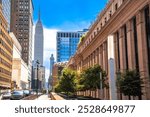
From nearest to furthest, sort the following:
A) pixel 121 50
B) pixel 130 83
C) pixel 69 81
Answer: pixel 130 83, pixel 121 50, pixel 69 81

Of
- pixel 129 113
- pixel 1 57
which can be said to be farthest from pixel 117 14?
pixel 1 57

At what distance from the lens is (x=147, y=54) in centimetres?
3111

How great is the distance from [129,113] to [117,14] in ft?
117

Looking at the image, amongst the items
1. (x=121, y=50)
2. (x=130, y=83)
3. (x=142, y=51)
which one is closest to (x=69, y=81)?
(x=121, y=50)

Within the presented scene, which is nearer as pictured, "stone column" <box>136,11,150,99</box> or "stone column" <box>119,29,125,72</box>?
"stone column" <box>136,11,150,99</box>

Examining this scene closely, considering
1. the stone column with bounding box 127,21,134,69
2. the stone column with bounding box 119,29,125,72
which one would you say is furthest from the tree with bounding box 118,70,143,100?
the stone column with bounding box 119,29,125,72

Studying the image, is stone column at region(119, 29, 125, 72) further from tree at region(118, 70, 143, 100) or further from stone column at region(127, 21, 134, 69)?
tree at region(118, 70, 143, 100)

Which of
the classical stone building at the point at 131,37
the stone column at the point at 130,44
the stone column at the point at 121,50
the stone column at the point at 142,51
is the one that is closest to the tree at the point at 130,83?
the classical stone building at the point at 131,37

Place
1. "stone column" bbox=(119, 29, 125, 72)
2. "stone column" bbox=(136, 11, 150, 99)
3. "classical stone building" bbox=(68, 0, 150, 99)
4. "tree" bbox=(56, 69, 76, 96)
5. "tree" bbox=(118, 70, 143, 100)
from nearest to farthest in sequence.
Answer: "tree" bbox=(118, 70, 143, 100)
"stone column" bbox=(136, 11, 150, 99)
"classical stone building" bbox=(68, 0, 150, 99)
"stone column" bbox=(119, 29, 125, 72)
"tree" bbox=(56, 69, 76, 96)

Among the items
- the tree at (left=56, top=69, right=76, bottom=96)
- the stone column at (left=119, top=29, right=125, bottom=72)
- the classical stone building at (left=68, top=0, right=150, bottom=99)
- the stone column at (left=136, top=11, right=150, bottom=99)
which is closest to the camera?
the stone column at (left=136, top=11, right=150, bottom=99)

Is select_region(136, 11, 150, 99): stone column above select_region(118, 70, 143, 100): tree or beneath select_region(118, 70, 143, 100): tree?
above

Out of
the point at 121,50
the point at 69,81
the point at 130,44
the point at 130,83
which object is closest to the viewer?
the point at 130,83

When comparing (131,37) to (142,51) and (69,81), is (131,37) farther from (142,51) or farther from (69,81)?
(69,81)

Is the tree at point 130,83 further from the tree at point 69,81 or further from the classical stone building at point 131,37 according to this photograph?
the tree at point 69,81
